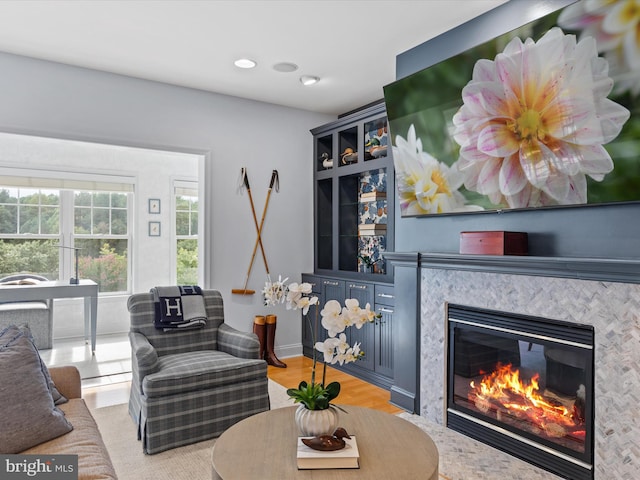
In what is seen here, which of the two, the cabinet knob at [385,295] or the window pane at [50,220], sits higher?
the window pane at [50,220]

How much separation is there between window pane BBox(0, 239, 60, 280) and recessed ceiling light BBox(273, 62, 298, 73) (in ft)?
11.4

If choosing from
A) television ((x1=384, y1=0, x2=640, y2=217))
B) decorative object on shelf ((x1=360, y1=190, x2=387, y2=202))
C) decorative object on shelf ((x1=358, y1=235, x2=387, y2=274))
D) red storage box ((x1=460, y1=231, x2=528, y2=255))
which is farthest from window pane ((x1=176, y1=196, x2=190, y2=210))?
red storage box ((x1=460, y1=231, x2=528, y2=255))

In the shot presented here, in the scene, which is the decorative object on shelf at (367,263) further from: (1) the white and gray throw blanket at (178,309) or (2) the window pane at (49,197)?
(2) the window pane at (49,197)

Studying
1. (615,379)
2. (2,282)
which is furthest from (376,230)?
(2,282)

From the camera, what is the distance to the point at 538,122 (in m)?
2.33

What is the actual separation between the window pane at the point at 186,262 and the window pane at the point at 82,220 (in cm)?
113

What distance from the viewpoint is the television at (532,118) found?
6.60 ft

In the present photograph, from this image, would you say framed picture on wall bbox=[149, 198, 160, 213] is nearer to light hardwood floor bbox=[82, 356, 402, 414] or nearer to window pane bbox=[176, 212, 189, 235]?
window pane bbox=[176, 212, 189, 235]

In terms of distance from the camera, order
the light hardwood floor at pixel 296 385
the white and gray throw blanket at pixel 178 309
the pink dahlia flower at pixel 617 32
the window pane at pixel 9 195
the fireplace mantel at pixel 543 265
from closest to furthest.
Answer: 1. the pink dahlia flower at pixel 617 32
2. the fireplace mantel at pixel 543 265
3. the white and gray throw blanket at pixel 178 309
4. the light hardwood floor at pixel 296 385
5. the window pane at pixel 9 195

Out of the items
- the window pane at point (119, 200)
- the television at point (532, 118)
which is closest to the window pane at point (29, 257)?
the window pane at point (119, 200)

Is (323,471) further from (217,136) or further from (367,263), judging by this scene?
(217,136)

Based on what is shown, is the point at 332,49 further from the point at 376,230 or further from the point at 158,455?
the point at 158,455

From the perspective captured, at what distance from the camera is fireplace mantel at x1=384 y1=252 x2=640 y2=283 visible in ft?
6.72

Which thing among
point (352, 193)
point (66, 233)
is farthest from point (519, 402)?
point (66, 233)
